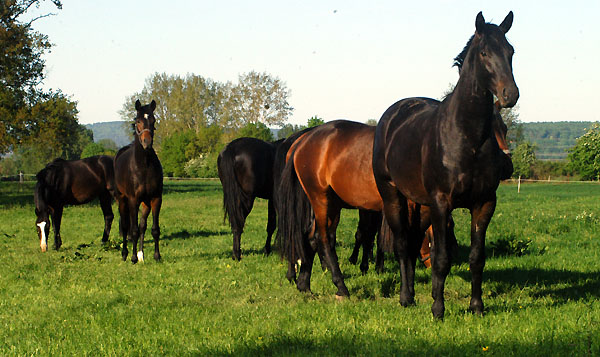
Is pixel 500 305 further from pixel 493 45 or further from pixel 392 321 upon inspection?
pixel 493 45

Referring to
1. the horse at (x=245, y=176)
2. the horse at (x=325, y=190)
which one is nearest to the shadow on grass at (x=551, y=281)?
the horse at (x=325, y=190)

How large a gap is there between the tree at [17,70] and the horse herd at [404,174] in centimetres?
1842

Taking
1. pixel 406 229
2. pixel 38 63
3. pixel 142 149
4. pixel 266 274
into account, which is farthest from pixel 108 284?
pixel 38 63

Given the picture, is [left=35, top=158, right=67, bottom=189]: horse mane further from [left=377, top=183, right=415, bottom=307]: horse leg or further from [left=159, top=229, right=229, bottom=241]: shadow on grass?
[left=377, top=183, right=415, bottom=307]: horse leg

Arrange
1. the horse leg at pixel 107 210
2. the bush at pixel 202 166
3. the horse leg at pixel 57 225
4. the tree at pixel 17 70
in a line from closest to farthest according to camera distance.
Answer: the horse leg at pixel 57 225 → the horse leg at pixel 107 210 → the tree at pixel 17 70 → the bush at pixel 202 166

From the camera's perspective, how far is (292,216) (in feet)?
25.2

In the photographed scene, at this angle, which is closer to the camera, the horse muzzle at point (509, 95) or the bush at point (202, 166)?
the horse muzzle at point (509, 95)

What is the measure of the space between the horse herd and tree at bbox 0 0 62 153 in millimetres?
18421

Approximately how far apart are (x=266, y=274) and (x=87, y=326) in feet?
11.4

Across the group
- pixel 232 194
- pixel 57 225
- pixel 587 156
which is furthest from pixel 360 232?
pixel 587 156

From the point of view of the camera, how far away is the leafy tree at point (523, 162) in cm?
6262

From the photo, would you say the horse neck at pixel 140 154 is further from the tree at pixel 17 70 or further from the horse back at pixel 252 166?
the tree at pixel 17 70

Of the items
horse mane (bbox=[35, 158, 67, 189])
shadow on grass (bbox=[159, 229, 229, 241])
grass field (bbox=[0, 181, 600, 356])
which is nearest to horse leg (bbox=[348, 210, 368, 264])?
grass field (bbox=[0, 181, 600, 356])

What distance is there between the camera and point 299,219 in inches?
301
